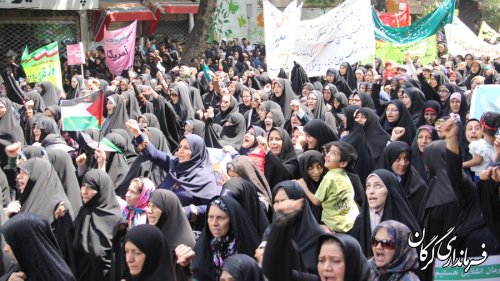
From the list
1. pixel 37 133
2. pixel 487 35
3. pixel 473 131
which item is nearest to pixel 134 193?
pixel 473 131

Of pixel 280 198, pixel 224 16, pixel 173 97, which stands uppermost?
pixel 280 198

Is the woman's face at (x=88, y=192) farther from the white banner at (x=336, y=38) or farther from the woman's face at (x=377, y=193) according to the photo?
the white banner at (x=336, y=38)

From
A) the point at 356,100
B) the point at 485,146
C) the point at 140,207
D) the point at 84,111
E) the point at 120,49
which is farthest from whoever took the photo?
the point at 120,49

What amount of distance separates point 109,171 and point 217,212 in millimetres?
2566

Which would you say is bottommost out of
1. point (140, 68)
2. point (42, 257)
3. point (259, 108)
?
point (140, 68)

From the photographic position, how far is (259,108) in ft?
29.3

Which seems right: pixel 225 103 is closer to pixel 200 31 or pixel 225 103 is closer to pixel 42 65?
pixel 42 65

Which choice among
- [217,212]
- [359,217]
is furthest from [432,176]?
[217,212]

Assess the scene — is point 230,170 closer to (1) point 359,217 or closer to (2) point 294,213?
(1) point 359,217

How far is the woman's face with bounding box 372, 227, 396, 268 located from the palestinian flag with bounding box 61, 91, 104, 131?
150 inches

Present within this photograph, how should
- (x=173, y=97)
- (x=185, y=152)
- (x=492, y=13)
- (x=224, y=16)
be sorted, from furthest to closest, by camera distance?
1. (x=492, y=13)
2. (x=224, y=16)
3. (x=173, y=97)
4. (x=185, y=152)

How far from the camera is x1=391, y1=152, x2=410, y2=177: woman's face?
18.7ft

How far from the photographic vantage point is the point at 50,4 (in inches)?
693

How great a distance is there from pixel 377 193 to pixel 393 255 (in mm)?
1067
